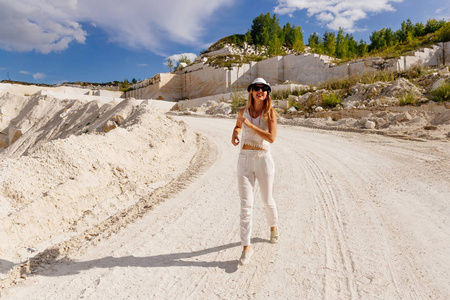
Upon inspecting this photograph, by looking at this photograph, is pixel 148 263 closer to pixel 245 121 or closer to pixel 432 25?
pixel 245 121

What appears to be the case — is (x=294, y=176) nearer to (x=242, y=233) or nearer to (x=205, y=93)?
(x=242, y=233)

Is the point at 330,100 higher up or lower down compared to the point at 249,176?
higher up

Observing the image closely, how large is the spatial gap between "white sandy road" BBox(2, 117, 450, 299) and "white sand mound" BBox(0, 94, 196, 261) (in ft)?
2.56

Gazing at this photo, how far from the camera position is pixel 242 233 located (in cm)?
294

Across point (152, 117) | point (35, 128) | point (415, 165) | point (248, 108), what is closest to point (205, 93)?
point (35, 128)

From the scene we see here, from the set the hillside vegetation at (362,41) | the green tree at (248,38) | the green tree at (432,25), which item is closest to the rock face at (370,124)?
the hillside vegetation at (362,41)

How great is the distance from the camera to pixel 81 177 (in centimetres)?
466

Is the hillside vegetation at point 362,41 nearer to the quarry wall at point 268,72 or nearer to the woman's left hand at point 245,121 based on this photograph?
the quarry wall at point 268,72

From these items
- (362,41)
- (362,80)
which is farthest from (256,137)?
(362,41)

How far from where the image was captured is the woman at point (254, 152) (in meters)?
2.93

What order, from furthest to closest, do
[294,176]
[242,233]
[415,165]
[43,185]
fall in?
[415,165] → [294,176] → [43,185] → [242,233]

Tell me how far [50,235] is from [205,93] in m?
33.8

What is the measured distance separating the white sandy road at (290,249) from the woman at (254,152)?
1.45 feet

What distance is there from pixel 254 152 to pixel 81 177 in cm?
316
